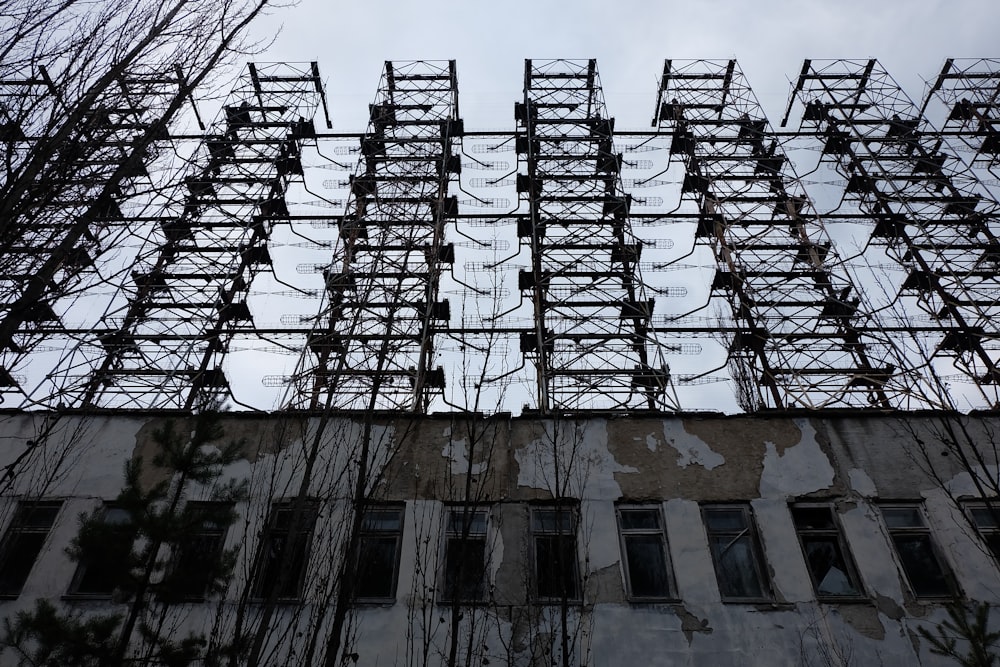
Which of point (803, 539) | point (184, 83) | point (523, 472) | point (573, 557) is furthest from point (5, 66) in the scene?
point (803, 539)

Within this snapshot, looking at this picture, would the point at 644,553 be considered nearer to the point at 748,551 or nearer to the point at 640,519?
the point at 640,519

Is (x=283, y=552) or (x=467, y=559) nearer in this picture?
(x=283, y=552)

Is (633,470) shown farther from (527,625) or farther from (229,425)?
(229,425)

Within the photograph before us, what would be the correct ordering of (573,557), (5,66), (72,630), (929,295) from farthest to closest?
(929,295) < (573,557) < (72,630) < (5,66)

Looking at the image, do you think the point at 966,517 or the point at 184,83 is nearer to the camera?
the point at 184,83

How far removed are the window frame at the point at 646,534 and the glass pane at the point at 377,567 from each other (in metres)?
3.41

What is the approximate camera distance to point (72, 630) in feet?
22.9

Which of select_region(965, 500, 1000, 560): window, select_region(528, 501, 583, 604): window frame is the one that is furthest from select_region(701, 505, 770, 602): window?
select_region(965, 500, 1000, 560): window

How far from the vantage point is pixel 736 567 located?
10.0 metres

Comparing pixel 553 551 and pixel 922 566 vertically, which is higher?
pixel 553 551

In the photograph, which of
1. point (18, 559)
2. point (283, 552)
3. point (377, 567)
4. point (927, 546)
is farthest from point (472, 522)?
point (927, 546)

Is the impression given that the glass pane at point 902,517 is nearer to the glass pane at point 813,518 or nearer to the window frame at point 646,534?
the glass pane at point 813,518

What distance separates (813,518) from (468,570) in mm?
5349

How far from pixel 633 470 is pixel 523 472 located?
1756mm
